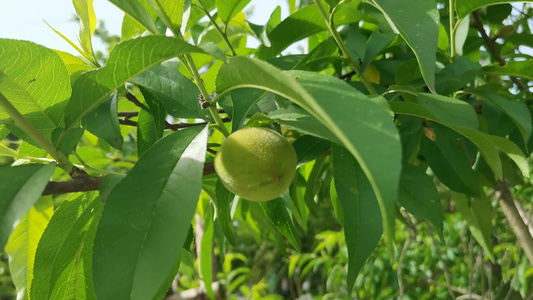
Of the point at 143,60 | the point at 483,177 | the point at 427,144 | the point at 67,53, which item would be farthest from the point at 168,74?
the point at 483,177

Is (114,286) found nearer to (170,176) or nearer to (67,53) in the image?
(170,176)

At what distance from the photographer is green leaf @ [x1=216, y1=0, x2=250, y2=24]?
701 mm

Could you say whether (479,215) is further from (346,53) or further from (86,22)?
(86,22)

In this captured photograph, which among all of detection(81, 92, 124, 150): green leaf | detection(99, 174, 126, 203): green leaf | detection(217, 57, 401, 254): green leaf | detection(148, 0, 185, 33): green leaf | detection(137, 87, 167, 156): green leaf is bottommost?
detection(137, 87, 167, 156): green leaf

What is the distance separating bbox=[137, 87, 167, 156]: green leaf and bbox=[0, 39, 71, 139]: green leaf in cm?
10

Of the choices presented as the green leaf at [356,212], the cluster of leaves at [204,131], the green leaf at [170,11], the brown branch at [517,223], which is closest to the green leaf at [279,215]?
the cluster of leaves at [204,131]

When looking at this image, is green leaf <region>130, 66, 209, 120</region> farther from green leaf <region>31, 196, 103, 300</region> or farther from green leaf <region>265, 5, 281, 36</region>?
green leaf <region>265, 5, 281, 36</region>

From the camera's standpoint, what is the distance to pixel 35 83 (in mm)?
514

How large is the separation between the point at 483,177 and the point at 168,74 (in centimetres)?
59

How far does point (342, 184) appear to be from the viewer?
1.82 feet

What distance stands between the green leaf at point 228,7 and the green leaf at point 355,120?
1.05 feet

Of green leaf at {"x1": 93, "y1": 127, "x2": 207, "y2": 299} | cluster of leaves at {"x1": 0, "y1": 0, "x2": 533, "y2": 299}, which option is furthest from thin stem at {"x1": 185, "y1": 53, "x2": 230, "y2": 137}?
green leaf at {"x1": 93, "y1": 127, "x2": 207, "y2": 299}

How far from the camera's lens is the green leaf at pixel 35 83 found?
486mm

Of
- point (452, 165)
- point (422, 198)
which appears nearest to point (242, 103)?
point (422, 198)
